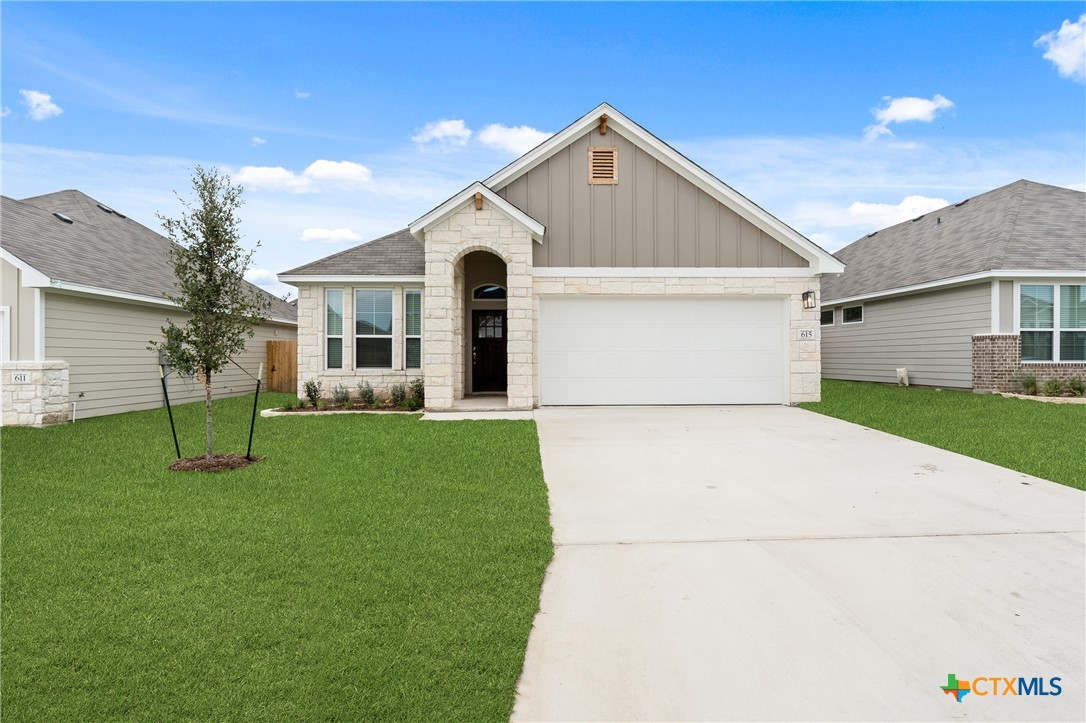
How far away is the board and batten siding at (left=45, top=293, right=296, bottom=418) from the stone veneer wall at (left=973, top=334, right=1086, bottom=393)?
20.5m

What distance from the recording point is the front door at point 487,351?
1588 centimetres

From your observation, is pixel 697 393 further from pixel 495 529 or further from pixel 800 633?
pixel 800 633

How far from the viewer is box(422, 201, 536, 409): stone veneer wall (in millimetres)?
11828

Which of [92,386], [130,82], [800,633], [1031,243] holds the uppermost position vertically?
[130,82]

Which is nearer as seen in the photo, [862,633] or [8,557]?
[862,633]

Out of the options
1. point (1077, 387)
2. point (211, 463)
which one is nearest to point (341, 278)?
point (211, 463)

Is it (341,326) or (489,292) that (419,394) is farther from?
(489,292)

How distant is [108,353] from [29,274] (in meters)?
2.52

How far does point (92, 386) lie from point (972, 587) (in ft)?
49.5

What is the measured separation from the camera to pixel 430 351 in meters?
11.9

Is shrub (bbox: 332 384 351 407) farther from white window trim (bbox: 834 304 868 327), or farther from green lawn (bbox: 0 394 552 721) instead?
white window trim (bbox: 834 304 868 327)

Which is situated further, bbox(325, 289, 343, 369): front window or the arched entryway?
the arched entryway

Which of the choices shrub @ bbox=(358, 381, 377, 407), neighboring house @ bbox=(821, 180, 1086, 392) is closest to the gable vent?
shrub @ bbox=(358, 381, 377, 407)

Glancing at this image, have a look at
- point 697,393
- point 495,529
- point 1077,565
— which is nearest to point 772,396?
point 697,393
